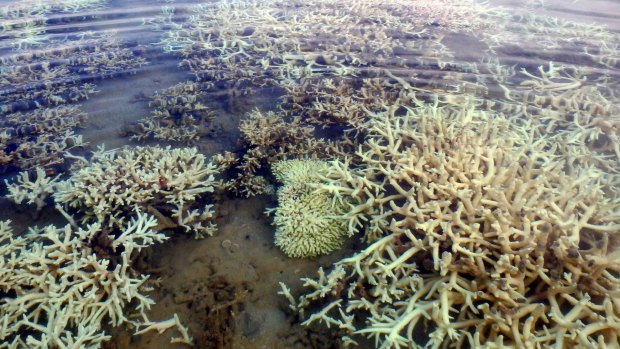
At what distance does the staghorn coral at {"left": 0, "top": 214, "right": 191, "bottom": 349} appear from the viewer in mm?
2691

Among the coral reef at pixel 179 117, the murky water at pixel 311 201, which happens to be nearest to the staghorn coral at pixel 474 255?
the murky water at pixel 311 201

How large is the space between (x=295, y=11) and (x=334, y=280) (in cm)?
670

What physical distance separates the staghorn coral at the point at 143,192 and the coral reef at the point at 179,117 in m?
0.73

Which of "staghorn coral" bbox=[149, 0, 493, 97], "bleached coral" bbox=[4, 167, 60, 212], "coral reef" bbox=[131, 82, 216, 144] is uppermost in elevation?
"staghorn coral" bbox=[149, 0, 493, 97]

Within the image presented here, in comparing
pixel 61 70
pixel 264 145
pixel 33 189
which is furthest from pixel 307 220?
pixel 61 70

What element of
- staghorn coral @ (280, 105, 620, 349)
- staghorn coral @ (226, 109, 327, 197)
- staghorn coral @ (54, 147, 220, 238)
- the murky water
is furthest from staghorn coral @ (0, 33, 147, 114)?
staghorn coral @ (280, 105, 620, 349)

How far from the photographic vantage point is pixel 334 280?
2.93 meters

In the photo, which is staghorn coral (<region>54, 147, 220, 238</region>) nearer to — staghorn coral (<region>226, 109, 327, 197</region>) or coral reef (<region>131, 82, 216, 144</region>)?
staghorn coral (<region>226, 109, 327, 197</region>)

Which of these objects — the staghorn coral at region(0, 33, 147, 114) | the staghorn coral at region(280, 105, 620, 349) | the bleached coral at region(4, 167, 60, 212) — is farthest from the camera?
the staghorn coral at region(0, 33, 147, 114)

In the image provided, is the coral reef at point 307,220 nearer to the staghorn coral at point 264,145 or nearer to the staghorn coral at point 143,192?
the staghorn coral at point 264,145

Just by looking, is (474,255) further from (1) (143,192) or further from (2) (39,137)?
(2) (39,137)

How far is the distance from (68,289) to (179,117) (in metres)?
2.62

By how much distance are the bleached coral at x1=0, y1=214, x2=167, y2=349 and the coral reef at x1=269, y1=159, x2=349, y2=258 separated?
43.3 inches

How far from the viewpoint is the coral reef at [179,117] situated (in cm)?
457
